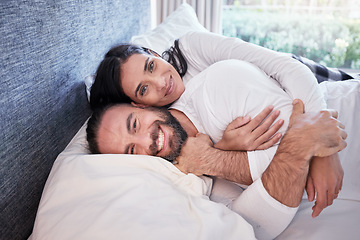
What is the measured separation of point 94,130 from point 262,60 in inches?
29.2

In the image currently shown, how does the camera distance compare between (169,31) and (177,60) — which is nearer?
(177,60)

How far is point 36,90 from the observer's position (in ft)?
3.38

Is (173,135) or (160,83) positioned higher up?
(160,83)

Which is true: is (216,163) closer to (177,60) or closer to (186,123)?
(186,123)

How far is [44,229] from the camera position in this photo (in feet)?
3.05

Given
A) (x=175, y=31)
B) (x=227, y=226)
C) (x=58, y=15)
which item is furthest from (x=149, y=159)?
(x=175, y=31)

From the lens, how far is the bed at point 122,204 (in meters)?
0.89

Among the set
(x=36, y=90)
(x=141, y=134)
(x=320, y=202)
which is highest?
(x=36, y=90)

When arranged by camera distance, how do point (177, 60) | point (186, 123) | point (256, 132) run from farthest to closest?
point (177, 60) → point (186, 123) → point (256, 132)

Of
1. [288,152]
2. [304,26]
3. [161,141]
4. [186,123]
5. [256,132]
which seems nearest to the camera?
[288,152]

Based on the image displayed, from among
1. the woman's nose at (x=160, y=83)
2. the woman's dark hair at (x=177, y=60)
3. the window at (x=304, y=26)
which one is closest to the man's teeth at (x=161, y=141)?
the woman's nose at (x=160, y=83)

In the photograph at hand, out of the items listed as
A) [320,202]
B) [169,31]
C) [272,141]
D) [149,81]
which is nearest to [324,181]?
[320,202]

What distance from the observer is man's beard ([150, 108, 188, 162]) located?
123 centimetres

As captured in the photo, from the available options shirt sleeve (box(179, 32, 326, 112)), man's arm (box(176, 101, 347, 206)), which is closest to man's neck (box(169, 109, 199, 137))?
man's arm (box(176, 101, 347, 206))
